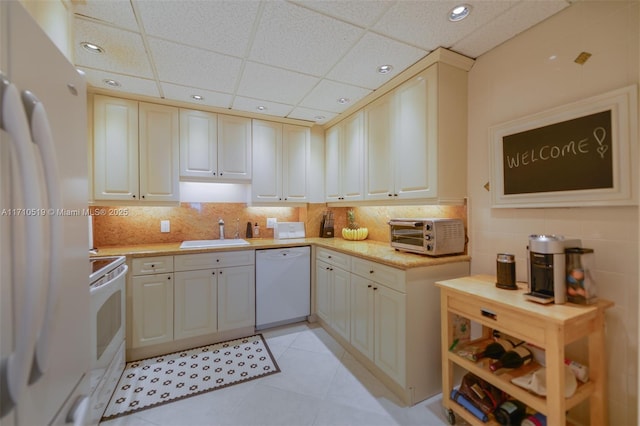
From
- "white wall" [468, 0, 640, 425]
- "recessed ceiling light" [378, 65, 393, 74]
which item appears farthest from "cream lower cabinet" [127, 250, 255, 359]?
"white wall" [468, 0, 640, 425]

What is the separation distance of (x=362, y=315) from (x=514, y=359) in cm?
105

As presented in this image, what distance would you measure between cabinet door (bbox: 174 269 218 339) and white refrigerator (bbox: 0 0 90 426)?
1.74m

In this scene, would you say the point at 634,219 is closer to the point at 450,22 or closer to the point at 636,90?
the point at 636,90

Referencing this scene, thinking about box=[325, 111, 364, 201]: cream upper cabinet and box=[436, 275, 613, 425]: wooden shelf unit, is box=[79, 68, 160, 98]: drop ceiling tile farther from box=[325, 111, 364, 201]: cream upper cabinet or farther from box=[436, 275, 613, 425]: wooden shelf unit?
box=[436, 275, 613, 425]: wooden shelf unit

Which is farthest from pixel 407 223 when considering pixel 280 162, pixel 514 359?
pixel 280 162

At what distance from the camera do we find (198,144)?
2.85 metres

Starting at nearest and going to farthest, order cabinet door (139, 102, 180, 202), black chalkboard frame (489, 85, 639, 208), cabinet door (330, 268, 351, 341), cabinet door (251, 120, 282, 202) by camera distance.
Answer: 1. black chalkboard frame (489, 85, 639, 208)
2. cabinet door (330, 268, 351, 341)
3. cabinet door (139, 102, 180, 202)
4. cabinet door (251, 120, 282, 202)

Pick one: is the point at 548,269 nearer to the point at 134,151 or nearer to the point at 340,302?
the point at 340,302

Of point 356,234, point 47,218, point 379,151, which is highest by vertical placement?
point 379,151

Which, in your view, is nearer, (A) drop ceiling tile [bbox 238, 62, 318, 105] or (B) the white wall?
(B) the white wall

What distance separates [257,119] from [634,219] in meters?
3.15

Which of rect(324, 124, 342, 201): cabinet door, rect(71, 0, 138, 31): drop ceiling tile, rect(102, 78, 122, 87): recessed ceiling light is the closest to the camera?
rect(71, 0, 138, 31): drop ceiling tile

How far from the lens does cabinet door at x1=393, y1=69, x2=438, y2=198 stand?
2014 mm

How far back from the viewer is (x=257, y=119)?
314cm
